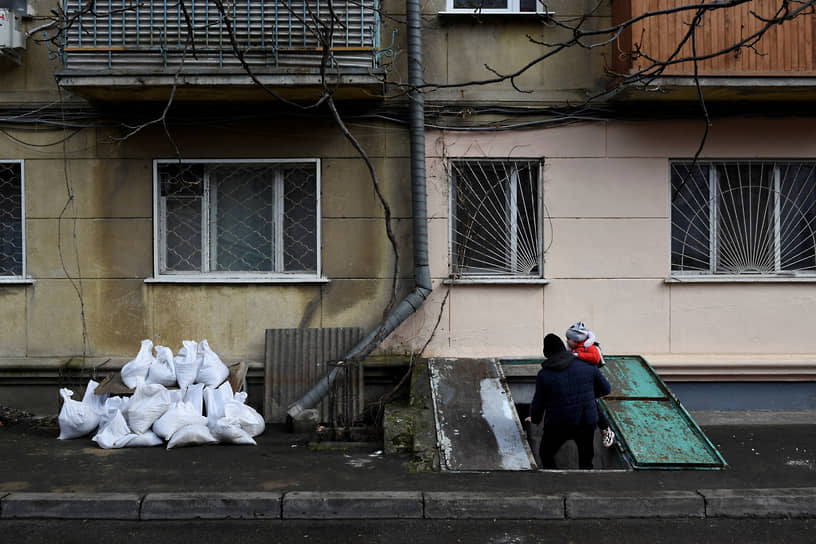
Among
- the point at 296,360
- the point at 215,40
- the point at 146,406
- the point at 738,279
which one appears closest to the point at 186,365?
the point at 146,406

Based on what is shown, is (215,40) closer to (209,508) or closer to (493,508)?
(209,508)

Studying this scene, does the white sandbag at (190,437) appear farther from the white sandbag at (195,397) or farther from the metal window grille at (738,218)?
the metal window grille at (738,218)

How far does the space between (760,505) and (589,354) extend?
1.68m

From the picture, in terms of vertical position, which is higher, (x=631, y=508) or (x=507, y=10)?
(x=507, y=10)

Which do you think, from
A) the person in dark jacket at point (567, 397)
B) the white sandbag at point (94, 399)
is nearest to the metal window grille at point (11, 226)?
the white sandbag at point (94, 399)

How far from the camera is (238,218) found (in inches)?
320

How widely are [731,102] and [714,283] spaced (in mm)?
2011

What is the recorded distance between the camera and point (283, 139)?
7.92m

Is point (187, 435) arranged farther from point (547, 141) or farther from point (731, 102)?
point (731, 102)

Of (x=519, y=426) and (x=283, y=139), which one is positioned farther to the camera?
(x=283, y=139)

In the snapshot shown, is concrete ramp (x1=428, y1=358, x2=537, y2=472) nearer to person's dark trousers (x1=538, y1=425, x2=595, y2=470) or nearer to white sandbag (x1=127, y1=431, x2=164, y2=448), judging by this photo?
person's dark trousers (x1=538, y1=425, x2=595, y2=470)

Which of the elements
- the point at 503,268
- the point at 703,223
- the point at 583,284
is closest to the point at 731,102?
the point at 703,223

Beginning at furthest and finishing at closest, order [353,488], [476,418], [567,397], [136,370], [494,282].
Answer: [494,282] → [136,370] → [476,418] → [567,397] → [353,488]

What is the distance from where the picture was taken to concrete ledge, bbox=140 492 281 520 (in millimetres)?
5102
